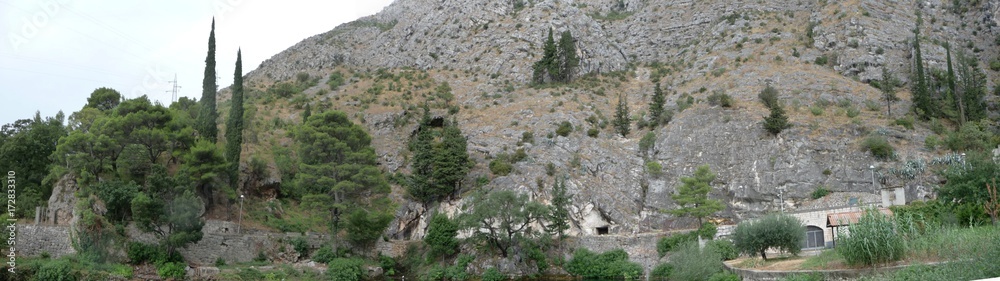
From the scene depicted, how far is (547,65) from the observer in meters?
71.6

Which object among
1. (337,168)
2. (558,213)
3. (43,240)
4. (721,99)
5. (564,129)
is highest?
(721,99)

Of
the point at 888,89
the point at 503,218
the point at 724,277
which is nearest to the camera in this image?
the point at 724,277

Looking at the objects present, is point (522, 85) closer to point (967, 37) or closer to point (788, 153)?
point (788, 153)

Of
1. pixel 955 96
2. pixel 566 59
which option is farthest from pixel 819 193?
pixel 566 59

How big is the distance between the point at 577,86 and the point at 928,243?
50348 mm

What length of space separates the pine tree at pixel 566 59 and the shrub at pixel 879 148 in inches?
1157

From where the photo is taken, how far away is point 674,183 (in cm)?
5262

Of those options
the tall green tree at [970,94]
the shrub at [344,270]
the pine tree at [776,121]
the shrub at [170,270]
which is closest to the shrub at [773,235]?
the pine tree at [776,121]

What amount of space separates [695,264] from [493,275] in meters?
15.0

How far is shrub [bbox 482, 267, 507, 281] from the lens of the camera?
146 feet

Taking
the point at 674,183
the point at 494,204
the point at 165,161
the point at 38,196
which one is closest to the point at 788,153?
the point at 674,183

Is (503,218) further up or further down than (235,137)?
further down

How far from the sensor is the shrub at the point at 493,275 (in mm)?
44375

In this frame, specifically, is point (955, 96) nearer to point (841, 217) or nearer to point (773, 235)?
point (841, 217)
